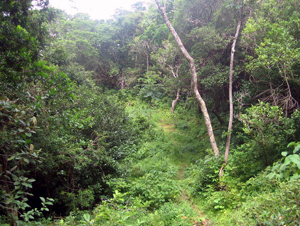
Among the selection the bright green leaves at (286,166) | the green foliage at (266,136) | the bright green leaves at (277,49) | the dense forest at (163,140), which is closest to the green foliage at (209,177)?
the dense forest at (163,140)

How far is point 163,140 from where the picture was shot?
10.9 m

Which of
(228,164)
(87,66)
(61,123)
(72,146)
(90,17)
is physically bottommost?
(228,164)

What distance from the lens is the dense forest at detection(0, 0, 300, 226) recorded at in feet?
9.65

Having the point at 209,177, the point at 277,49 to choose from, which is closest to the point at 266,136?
the point at 209,177

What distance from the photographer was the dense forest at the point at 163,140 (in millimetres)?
2941

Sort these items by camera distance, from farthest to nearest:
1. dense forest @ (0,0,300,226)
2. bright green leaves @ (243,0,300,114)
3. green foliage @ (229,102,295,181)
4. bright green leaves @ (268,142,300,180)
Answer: bright green leaves @ (243,0,300,114), green foliage @ (229,102,295,181), dense forest @ (0,0,300,226), bright green leaves @ (268,142,300,180)

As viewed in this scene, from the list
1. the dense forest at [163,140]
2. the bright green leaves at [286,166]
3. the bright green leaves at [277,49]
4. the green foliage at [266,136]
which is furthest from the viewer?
the bright green leaves at [277,49]

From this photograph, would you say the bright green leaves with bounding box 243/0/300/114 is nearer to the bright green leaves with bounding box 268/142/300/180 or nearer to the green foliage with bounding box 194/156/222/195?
the green foliage with bounding box 194/156/222/195

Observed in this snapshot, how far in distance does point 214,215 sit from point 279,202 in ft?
8.59

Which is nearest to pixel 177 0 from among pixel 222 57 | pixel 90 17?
pixel 222 57

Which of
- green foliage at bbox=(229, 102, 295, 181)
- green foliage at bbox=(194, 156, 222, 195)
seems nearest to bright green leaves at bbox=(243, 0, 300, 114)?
green foliage at bbox=(229, 102, 295, 181)

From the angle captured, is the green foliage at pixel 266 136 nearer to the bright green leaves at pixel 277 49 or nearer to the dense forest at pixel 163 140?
the dense forest at pixel 163 140

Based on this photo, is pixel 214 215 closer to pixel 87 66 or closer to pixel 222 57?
pixel 222 57

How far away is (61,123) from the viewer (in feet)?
14.6
